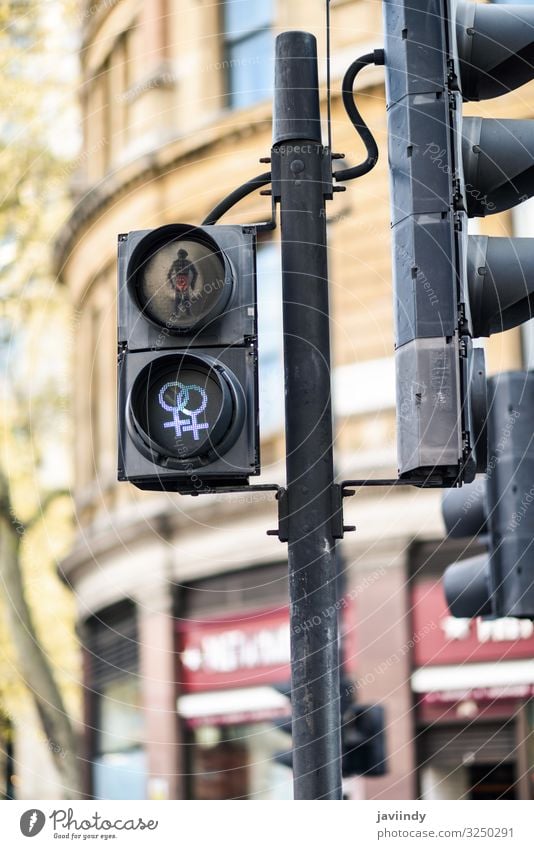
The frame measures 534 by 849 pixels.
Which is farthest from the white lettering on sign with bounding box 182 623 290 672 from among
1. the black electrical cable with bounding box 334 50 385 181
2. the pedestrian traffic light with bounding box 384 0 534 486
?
the pedestrian traffic light with bounding box 384 0 534 486

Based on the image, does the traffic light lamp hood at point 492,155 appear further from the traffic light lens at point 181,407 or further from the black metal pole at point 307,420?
the traffic light lens at point 181,407

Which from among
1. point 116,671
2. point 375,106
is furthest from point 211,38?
point 116,671

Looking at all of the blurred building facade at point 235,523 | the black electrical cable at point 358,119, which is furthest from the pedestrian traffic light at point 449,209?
the blurred building facade at point 235,523

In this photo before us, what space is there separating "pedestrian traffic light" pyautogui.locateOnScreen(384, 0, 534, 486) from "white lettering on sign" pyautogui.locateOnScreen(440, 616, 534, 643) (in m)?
9.60

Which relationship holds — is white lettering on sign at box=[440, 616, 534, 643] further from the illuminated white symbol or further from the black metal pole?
the illuminated white symbol

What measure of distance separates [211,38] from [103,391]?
4.62 metres

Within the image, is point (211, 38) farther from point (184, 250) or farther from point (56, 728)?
point (184, 250)

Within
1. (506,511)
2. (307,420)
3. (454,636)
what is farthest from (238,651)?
(307,420)

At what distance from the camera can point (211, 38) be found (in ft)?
58.0

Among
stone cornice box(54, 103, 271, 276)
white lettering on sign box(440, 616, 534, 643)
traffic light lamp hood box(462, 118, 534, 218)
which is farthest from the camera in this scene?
stone cornice box(54, 103, 271, 276)

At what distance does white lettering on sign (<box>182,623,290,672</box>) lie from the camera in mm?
15781

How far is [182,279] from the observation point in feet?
13.5

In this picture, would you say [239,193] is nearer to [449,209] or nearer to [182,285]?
[182,285]

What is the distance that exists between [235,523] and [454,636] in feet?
9.91
